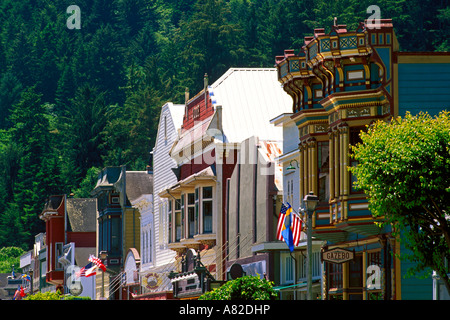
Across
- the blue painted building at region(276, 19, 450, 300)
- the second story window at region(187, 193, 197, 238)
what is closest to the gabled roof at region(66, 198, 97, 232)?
the second story window at region(187, 193, 197, 238)

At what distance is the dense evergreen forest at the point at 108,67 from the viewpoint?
402 feet

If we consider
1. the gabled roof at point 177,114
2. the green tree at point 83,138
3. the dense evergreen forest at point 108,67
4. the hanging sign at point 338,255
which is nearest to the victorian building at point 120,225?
the gabled roof at point 177,114

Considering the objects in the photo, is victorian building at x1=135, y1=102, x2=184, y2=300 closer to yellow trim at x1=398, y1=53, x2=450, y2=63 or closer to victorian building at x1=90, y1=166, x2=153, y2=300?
victorian building at x1=90, y1=166, x2=153, y2=300

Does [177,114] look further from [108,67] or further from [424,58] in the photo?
[108,67]

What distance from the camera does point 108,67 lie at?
174000mm

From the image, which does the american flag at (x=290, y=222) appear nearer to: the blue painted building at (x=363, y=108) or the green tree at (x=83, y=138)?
the blue painted building at (x=363, y=108)

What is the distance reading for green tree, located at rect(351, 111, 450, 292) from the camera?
28.5m

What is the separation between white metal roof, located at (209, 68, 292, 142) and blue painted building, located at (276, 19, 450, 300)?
15.2 m

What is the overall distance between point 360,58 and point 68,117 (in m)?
128

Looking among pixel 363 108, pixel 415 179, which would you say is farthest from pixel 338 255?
pixel 415 179

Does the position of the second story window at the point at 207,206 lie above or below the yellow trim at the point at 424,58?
below

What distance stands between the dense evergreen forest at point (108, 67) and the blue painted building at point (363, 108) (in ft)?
221

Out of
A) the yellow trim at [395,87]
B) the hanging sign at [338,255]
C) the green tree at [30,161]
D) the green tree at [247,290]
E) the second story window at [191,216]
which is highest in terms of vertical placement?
the green tree at [30,161]

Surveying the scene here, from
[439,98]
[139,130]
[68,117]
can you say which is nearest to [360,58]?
[439,98]
